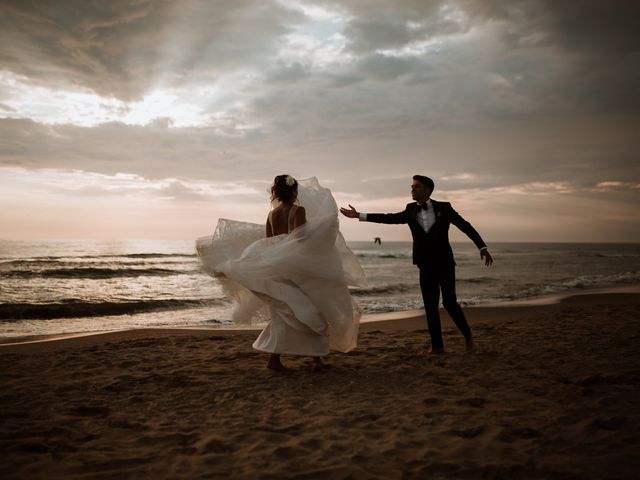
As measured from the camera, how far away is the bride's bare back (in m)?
5.38

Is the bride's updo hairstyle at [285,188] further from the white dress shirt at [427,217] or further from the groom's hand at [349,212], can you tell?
the white dress shirt at [427,217]

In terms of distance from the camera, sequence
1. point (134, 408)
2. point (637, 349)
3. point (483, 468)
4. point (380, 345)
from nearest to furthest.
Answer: point (483, 468) < point (134, 408) < point (637, 349) < point (380, 345)

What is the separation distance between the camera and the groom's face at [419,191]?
617cm

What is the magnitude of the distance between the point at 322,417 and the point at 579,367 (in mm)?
3370

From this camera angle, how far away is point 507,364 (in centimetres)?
555

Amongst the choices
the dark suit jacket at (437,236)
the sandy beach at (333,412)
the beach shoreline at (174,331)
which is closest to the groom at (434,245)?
the dark suit jacket at (437,236)

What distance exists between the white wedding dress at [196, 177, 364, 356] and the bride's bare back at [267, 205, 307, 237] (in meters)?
0.12

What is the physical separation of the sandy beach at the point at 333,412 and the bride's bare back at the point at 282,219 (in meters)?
1.83

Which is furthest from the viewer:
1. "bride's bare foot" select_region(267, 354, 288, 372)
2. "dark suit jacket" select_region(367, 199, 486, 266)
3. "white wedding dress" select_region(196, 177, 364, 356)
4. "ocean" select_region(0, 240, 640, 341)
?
"ocean" select_region(0, 240, 640, 341)

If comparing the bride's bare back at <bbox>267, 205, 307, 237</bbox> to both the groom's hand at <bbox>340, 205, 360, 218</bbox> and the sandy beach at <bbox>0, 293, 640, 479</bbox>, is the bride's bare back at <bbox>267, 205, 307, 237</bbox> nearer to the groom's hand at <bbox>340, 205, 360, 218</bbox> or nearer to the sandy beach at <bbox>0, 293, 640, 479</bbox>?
the groom's hand at <bbox>340, 205, 360, 218</bbox>

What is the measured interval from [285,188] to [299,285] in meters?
1.23

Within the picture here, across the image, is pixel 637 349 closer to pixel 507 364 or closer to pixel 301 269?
pixel 507 364

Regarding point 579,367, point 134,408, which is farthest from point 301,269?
point 579,367

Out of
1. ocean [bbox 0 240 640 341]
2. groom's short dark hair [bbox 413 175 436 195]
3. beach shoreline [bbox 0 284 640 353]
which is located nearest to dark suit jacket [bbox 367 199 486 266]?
groom's short dark hair [bbox 413 175 436 195]
